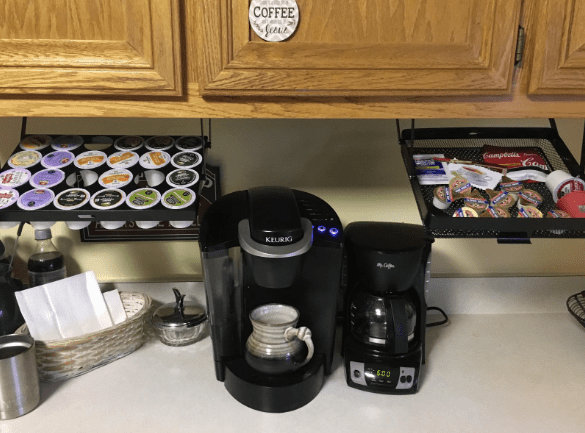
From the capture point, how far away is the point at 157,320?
1253 mm

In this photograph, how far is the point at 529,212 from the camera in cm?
105

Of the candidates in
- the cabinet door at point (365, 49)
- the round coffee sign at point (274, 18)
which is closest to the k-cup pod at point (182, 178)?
the cabinet door at point (365, 49)

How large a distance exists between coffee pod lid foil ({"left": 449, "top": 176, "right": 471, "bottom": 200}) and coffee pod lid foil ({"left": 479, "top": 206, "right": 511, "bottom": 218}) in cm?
5

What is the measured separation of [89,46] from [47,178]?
0.31m

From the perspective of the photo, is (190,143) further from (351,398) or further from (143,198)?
(351,398)

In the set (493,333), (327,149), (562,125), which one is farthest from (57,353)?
(562,125)

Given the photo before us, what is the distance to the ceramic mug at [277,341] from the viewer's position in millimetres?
1071

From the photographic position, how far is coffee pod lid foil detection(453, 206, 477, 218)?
103 cm

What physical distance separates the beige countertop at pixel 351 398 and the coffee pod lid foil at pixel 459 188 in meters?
0.37

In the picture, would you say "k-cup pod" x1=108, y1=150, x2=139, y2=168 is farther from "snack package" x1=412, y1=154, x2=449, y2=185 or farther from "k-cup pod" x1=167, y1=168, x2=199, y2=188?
"snack package" x1=412, y1=154, x2=449, y2=185

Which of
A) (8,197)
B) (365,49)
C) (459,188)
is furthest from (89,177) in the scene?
(459,188)

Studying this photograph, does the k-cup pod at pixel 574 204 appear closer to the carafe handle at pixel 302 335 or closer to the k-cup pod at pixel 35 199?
the carafe handle at pixel 302 335

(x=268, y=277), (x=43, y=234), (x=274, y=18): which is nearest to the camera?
(x=274, y=18)

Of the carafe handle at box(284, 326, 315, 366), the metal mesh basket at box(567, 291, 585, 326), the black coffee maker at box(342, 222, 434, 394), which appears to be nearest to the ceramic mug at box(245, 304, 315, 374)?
the carafe handle at box(284, 326, 315, 366)
